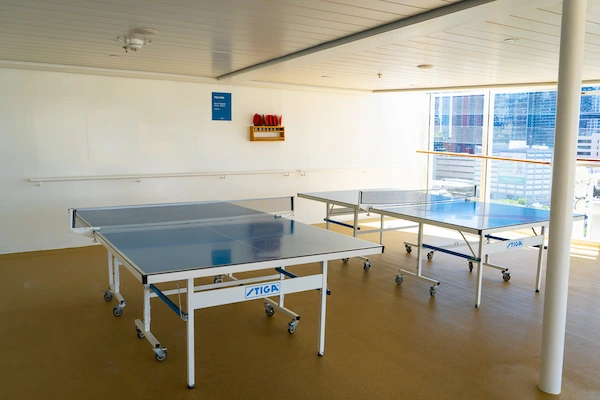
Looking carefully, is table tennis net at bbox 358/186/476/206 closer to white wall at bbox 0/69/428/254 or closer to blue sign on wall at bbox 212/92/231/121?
white wall at bbox 0/69/428/254

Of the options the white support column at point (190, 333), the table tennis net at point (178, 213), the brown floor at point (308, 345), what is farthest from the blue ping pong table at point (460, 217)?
the white support column at point (190, 333)

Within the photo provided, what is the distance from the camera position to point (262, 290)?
3.34 meters

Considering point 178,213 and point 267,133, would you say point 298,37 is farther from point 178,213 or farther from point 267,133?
point 267,133

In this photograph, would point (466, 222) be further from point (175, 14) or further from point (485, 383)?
point (175, 14)

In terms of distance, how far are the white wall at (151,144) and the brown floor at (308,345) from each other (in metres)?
1.38

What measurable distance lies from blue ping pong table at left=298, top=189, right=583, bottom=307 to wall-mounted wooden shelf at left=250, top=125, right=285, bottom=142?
6.42 feet

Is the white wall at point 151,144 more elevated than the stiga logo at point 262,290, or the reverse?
the white wall at point 151,144

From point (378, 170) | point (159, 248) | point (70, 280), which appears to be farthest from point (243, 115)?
point (159, 248)

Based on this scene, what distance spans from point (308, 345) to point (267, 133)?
16.8 feet

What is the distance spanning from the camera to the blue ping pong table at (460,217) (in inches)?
190

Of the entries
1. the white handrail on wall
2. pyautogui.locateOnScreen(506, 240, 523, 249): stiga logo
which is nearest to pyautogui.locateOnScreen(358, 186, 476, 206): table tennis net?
pyautogui.locateOnScreen(506, 240, 523, 249): stiga logo

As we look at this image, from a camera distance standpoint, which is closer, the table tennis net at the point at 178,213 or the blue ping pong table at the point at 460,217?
the table tennis net at the point at 178,213

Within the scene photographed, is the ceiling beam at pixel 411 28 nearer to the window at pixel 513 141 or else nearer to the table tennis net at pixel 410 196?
the table tennis net at pixel 410 196

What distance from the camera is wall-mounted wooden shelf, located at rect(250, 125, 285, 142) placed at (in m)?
8.25
